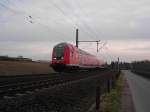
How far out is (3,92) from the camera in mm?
16484

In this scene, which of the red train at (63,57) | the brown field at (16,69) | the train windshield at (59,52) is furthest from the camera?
the brown field at (16,69)

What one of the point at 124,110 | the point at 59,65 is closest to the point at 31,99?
the point at 124,110

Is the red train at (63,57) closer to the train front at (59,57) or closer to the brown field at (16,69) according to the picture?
the train front at (59,57)

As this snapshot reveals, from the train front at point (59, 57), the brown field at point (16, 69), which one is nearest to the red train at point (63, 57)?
the train front at point (59, 57)

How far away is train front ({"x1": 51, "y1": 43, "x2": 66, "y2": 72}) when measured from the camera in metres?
42.5

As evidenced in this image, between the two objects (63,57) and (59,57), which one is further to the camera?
(59,57)

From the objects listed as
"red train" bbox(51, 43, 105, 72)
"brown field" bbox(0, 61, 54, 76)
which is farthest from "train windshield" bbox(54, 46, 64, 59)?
"brown field" bbox(0, 61, 54, 76)

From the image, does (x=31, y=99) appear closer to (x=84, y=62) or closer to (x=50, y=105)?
(x=50, y=105)

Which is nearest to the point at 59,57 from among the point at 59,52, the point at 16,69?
the point at 59,52

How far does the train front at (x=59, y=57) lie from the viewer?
139 ft

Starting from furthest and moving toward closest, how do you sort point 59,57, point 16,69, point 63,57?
point 16,69, point 59,57, point 63,57

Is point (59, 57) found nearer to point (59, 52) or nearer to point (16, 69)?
point (59, 52)

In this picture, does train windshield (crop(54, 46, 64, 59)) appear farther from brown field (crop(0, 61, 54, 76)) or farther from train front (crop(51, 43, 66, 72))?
brown field (crop(0, 61, 54, 76))

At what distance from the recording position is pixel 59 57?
1697 inches
